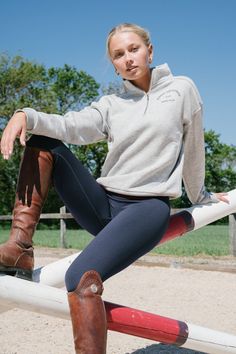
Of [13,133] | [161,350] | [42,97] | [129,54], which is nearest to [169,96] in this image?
[129,54]

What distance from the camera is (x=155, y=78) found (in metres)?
2.05

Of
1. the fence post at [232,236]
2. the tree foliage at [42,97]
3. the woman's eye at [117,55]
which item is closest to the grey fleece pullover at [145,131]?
the woman's eye at [117,55]

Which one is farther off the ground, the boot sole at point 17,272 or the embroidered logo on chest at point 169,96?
the embroidered logo on chest at point 169,96

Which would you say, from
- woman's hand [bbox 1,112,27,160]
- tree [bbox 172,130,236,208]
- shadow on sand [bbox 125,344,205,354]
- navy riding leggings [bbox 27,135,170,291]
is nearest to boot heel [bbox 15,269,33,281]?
navy riding leggings [bbox 27,135,170,291]

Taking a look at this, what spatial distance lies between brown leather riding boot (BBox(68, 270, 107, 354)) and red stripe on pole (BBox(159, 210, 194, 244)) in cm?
48

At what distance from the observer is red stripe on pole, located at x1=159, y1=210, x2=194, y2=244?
6.74 feet

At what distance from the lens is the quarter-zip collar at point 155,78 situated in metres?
2.05

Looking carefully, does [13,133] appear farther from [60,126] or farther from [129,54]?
[129,54]

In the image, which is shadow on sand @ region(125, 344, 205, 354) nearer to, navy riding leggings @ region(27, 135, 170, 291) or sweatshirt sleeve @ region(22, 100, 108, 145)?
navy riding leggings @ region(27, 135, 170, 291)

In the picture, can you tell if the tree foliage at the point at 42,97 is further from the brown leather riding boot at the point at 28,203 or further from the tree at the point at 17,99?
the brown leather riding boot at the point at 28,203

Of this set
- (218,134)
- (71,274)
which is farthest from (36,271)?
(218,134)

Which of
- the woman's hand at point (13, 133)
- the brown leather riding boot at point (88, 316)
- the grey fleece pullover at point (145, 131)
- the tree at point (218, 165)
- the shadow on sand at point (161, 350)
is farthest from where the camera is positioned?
the tree at point (218, 165)

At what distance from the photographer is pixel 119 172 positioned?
1929 mm

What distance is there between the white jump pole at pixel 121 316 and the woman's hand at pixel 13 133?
410mm
